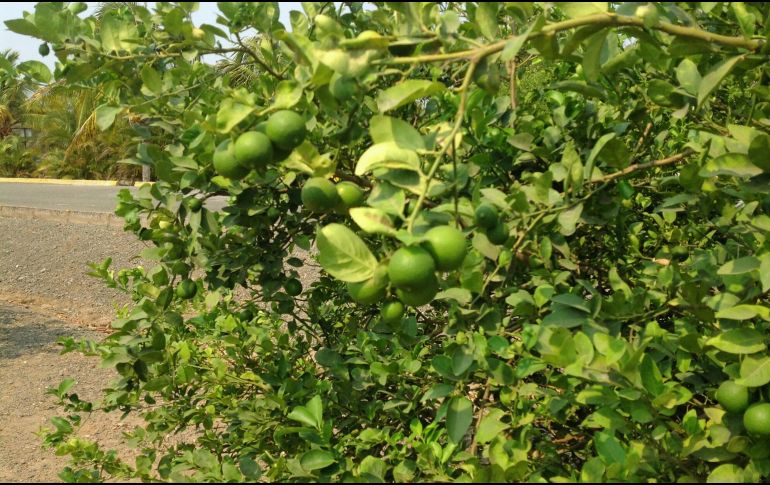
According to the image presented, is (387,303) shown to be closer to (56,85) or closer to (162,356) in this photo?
(162,356)

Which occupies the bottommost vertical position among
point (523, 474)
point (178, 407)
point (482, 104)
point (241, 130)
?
point (178, 407)

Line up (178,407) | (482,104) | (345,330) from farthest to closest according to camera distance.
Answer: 1. (345,330)
2. (178,407)
3. (482,104)

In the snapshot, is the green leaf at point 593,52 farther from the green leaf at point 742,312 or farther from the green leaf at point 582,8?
the green leaf at point 742,312

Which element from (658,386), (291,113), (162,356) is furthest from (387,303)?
(162,356)

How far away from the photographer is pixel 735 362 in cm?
115

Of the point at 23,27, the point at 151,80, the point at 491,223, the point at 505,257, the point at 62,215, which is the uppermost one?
the point at 23,27

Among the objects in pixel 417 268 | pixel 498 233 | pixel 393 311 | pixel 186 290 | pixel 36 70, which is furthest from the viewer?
pixel 186 290

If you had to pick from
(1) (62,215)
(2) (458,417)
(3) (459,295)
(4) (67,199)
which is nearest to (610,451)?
(2) (458,417)

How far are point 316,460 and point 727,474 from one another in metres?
0.72

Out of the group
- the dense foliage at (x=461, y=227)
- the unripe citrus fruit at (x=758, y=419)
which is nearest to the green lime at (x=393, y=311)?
the dense foliage at (x=461, y=227)

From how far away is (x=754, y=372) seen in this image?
3.47ft

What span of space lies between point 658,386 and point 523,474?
0.28 metres

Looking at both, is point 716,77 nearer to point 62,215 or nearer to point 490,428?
point 490,428

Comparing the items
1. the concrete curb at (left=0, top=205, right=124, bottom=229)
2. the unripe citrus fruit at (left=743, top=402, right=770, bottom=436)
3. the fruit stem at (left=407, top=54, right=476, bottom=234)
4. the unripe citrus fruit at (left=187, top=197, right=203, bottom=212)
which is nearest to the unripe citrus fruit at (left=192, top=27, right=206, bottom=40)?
the unripe citrus fruit at (left=187, top=197, right=203, bottom=212)
